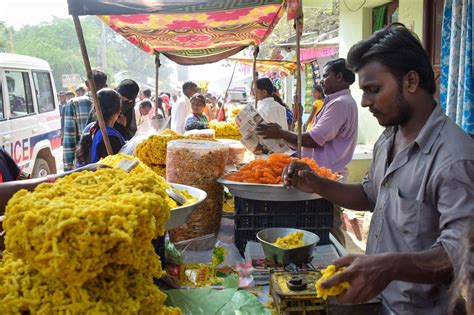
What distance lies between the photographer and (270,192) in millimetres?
2344

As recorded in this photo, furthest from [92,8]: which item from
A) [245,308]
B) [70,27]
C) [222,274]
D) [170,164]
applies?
[70,27]

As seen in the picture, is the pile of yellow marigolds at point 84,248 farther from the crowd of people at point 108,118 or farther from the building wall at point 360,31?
the building wall at point 360,31

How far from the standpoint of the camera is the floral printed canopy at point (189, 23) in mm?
2541

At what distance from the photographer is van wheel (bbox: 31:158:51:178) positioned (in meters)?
7.69

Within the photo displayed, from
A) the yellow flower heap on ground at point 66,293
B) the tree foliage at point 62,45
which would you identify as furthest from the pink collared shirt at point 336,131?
the tree foliage at point 62,45

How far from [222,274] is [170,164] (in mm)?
814

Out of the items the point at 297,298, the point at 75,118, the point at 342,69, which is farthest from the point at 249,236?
the point at 75,118

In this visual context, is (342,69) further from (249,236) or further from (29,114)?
(29,114)

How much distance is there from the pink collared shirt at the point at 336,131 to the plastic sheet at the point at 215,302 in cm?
240

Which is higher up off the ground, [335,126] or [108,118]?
[108,118]

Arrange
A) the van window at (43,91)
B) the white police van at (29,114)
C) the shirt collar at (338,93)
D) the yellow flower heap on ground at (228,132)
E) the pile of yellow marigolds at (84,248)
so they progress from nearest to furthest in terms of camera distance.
→ the pile of yellow marigolds at (84,248) → the shirt collar at (338,93) → the yellow flower heap on ground at (228,132) → the white police van at (29,114) → the van window at (43,91)

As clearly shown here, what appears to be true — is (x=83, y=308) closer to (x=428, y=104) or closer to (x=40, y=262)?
(x=40, y=262)

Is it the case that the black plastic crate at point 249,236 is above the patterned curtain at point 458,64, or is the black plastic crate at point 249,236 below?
below

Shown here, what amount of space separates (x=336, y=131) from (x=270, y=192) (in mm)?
1804
